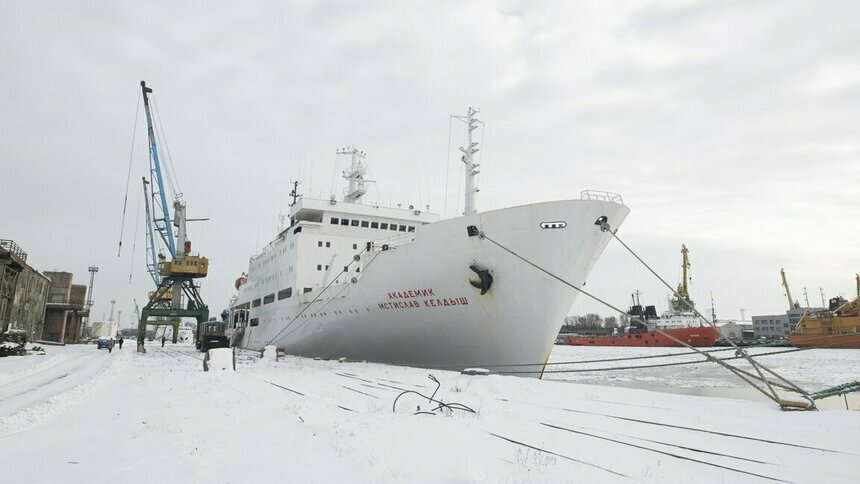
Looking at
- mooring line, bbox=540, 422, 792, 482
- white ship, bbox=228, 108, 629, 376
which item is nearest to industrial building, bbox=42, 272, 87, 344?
white ship, bbox=228, 108, 629, 376

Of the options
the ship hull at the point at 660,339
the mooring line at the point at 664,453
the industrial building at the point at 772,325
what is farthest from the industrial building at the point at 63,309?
the industrial building at the point at 772,325

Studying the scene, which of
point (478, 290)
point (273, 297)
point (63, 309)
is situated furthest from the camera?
point (63, 309)

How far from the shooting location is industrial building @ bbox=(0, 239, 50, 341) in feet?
96.2

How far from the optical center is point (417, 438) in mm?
5949

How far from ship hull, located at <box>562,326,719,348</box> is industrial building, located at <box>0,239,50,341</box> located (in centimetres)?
5066

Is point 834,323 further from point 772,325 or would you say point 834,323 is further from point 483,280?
point 772,325

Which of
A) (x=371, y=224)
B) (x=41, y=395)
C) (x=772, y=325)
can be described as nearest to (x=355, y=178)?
(x=371, y=224)

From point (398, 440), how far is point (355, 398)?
3.89 meters

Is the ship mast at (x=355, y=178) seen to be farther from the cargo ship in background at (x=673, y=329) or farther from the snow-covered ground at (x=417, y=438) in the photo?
the cargo ship in background at (x=673, y=329)

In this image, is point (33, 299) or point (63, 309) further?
point (63, 309)

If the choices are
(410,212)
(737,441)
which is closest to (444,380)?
(737,441)

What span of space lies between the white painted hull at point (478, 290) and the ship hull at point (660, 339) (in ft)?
111

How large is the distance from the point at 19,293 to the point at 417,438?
134 ft

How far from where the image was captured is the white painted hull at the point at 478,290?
44.8ft
